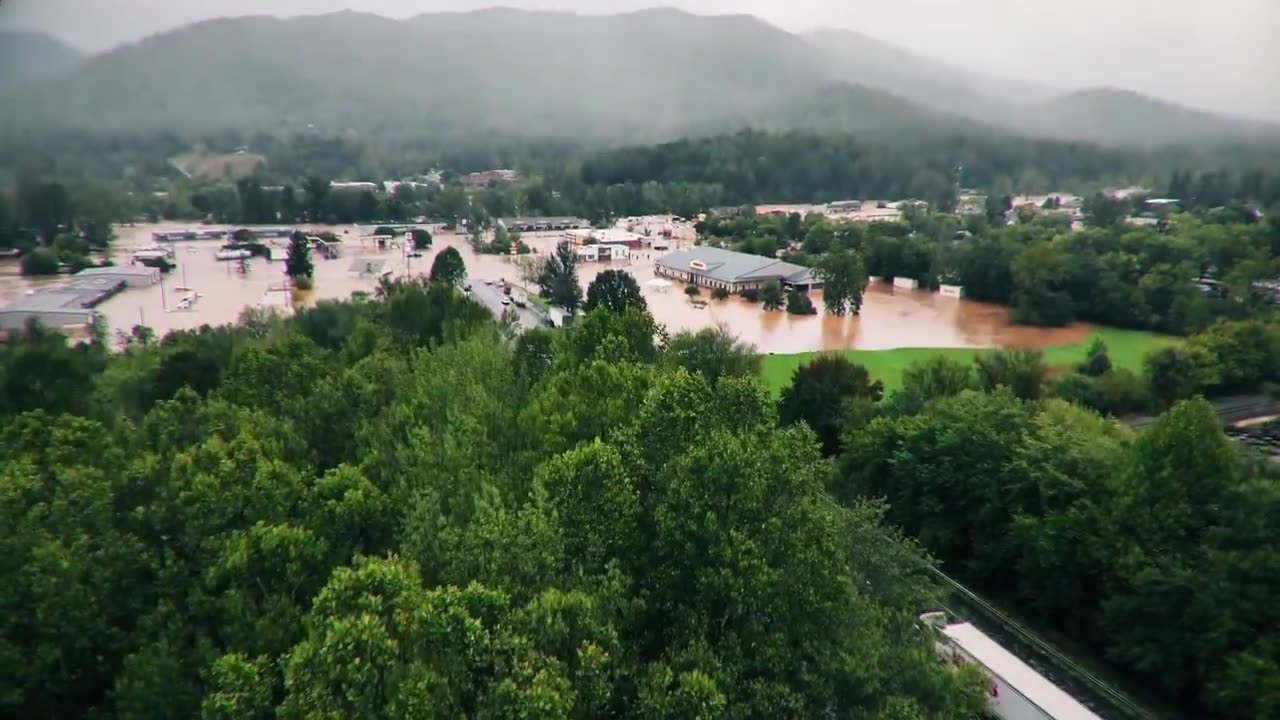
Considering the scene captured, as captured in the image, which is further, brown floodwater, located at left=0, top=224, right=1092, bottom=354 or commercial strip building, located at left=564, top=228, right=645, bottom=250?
commercial strip building, located at left=564, top=228, right=645, bottom=250

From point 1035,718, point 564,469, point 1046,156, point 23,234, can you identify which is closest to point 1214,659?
point 1035,718

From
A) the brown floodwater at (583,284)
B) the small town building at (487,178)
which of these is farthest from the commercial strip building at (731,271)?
the small town building at (487,178)

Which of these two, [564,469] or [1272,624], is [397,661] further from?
[1272,624]

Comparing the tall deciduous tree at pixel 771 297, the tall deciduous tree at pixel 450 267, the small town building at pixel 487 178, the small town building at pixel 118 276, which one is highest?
the small town building at pixel 487 178

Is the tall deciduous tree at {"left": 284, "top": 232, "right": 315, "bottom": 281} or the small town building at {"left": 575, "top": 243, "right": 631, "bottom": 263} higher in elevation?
the tall deciduous tree at {"left": 284, "top": 232, "right": 315, "bottom": 281}

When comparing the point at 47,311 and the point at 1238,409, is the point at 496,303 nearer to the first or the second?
the point at 47,311

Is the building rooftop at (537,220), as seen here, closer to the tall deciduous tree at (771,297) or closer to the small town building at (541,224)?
the small town building at (541,224)

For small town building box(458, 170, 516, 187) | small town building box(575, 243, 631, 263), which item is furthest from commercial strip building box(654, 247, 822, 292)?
small town building box(458, 170, 516, 187)

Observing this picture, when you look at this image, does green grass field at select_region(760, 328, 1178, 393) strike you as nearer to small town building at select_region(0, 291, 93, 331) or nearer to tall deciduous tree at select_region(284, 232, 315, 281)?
tall deciduous tree at select_region(284, 232, 315, 281)
